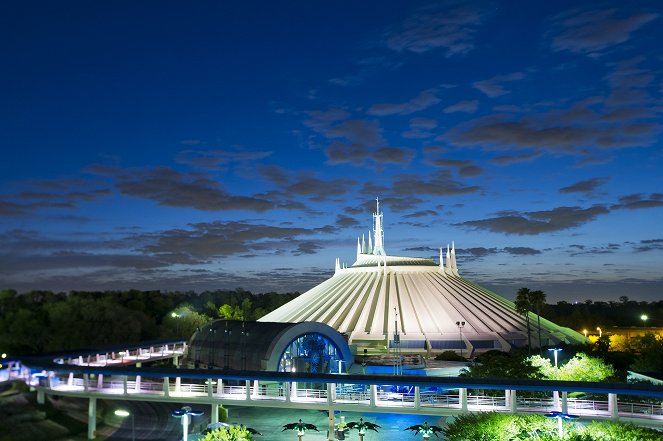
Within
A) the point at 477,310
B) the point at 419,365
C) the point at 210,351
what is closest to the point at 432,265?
the point at 477,310

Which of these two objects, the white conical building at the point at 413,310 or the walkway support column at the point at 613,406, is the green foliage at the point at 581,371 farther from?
the white conical building at the point at 413,310

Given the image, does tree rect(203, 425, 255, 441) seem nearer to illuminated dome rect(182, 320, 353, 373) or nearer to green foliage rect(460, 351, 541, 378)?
illuminated dome rect(182, 320, 353, 373)

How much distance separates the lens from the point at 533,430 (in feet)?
74.4

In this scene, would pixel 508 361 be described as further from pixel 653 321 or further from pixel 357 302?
pixel 653 321

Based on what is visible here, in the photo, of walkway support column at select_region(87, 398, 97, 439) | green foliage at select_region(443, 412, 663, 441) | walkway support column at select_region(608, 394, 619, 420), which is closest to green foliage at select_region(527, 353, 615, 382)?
walkway support column at select_region(608, 394, 619, 420)

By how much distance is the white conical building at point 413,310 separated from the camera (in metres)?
54.3

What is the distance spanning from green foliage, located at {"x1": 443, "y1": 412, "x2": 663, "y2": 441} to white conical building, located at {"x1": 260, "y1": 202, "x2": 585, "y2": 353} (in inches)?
1099

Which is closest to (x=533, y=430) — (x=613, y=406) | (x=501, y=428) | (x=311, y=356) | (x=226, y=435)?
(x=501, y=428)

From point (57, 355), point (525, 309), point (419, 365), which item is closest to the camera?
point (57, 355)

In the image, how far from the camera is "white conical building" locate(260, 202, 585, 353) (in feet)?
178

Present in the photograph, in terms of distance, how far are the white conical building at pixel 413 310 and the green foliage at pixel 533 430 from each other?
2791 cm

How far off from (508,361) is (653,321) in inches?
3396

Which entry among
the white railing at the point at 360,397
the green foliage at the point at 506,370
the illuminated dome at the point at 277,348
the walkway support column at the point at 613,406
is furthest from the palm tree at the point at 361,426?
the walkway support column at the point at 613,406

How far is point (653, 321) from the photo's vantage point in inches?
4245
